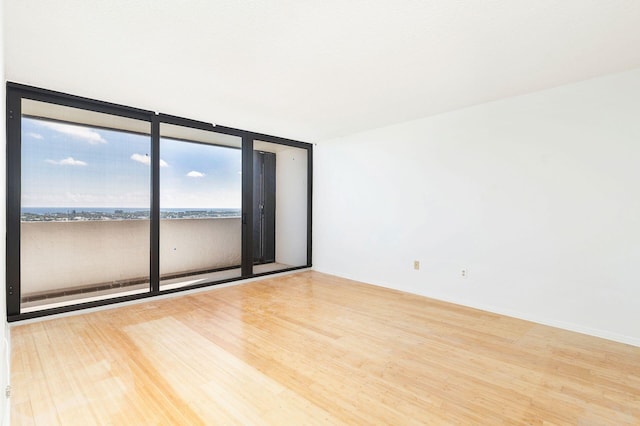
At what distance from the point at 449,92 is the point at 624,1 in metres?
1.51

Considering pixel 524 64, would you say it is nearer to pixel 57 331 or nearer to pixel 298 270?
pixel 298 270

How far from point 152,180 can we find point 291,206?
278 cm

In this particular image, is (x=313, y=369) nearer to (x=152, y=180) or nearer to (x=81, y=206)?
(x=152, y=180)

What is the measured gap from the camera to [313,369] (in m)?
2.27

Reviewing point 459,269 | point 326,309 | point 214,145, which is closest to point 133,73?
point 214,145

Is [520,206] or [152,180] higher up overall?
[152,180]

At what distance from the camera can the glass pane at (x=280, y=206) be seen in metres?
5.92

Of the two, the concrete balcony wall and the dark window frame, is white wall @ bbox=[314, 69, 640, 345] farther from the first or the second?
the concrete balcony wall

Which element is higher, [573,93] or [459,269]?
[573,93]

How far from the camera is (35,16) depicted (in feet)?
Result: 6.48

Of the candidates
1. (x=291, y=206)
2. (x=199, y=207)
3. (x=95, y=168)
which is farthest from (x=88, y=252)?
(x=291, y=206)

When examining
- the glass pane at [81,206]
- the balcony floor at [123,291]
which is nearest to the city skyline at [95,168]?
the glass pane at [81,206]

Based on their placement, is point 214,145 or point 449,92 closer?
point 449,92

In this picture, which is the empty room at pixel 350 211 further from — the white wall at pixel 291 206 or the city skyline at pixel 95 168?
the white wall at pixel 291 206
